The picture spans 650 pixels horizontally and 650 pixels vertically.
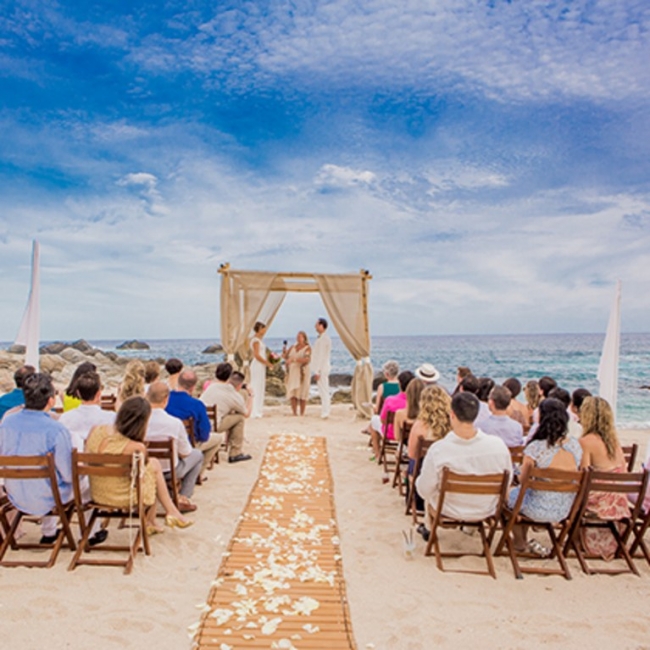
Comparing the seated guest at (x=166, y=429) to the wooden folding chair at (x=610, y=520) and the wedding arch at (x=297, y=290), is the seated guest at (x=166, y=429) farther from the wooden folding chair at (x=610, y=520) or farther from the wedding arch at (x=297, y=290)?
the wedding arch at (x=297, y=290)

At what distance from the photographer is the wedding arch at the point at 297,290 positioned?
391 inches

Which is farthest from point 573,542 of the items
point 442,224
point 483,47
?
point 442,224

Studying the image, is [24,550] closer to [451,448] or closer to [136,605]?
[136,605]

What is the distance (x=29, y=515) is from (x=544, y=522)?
365cm

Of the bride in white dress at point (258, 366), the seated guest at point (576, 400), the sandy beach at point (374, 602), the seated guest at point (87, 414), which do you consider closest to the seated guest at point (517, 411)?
the seated guest at point (576, 400)

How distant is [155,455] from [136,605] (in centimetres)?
133

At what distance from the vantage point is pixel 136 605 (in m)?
3.07

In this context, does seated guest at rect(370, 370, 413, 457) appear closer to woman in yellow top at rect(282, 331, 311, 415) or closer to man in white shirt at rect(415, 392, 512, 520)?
man in white shirt at rect(415, 392, 512, 520)

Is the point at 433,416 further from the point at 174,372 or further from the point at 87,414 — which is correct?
the point at 174,372

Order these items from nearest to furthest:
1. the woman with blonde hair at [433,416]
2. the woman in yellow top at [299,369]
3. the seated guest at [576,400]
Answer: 1. the woman with blonde hair at [433,416]
2. the seated guest at [576,400]
3. the woman in yellow top at [299,369]

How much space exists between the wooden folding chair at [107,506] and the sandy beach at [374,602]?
0.29 feet

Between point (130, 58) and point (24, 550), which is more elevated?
point (130, 58)

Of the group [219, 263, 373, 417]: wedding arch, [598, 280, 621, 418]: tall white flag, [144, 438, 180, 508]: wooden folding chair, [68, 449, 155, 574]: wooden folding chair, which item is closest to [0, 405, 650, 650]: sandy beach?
[68, 449, 155, 574]: wooden folding chair

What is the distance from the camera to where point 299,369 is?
1023 centimetres
